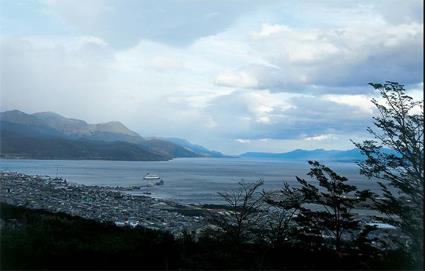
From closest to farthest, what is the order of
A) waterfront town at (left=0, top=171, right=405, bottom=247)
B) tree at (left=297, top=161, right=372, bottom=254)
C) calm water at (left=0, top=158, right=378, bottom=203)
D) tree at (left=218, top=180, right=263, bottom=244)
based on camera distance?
tree at (left=297, top=161, right=372, bottom=254)
tree at (left=218, top=180, right=263, bottom=244)
waterfront town at (left=0, top=171, right=405, bottom=247)
calm water at (left=0, top=158, right=378, bottom=203)

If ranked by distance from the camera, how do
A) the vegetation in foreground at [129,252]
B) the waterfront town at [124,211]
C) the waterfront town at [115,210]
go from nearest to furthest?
the vegetation in foreground at [129,252] < the waterfront town at [124,211] < the waterfront town at [115,210]

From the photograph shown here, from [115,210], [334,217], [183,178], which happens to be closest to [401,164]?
[334,217]

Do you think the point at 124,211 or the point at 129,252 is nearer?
the point at 129,252

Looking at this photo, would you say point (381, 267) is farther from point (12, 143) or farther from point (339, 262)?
point (12, 143)

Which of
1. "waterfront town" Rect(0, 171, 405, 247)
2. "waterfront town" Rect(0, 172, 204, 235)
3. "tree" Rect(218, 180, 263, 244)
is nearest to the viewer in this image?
"tree" Rect(218, 180, 263, 244)

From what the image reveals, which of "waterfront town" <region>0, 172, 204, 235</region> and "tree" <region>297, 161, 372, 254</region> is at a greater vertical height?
"tree" <region>297, 161, 372, 254</region>

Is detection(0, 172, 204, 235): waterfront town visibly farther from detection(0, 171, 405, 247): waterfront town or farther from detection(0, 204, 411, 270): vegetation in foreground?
detection(0, 204, 411, 270): vegetation in foreground

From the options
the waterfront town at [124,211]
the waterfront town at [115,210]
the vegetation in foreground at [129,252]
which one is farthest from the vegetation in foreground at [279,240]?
the waterfront town at [115,210]

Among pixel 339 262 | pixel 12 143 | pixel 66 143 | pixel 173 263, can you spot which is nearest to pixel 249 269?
pixel 173 263

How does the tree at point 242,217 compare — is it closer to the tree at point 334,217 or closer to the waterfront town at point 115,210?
the tree at point 334,217

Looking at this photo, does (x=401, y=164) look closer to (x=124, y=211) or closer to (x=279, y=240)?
(x=279, y=240)

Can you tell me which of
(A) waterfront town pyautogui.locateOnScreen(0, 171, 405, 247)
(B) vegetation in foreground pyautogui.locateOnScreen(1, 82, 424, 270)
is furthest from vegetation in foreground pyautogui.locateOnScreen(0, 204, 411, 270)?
(A) waterfront town pyautogui.locateOnScreen(0, 171, 405, 247)
